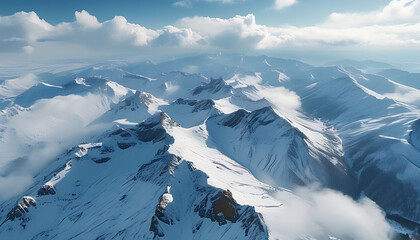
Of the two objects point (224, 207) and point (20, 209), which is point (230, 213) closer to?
point (224, 207)

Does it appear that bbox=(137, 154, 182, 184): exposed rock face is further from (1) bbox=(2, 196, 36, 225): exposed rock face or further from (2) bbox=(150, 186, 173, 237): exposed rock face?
(1) bbox=(2, 196, 36, 225): exposed rock face

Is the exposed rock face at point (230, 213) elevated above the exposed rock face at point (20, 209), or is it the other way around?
the exposed rock face at point (230, 213)

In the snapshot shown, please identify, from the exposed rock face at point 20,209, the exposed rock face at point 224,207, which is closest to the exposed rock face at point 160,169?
the exposed rock face at point 224,207

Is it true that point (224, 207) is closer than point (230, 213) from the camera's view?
No

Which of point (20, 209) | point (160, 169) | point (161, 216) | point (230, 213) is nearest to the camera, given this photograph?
point (230, 213)

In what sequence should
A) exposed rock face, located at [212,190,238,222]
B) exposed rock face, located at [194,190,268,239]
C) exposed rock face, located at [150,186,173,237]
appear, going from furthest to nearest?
1. exposed rock face, located at [212,190,238,222]
2. exposed rock face, located at [150,186,173,237]
3. exposed rock face, located at [194,190,268,239]

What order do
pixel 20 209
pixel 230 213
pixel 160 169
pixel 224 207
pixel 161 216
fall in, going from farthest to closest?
pixel 160 169, pixel 20 209, pixel 161 216, pixel 224 207, pixel 230 213

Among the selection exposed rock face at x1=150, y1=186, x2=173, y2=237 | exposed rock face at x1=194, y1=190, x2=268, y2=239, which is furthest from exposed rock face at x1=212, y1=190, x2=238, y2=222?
exposed rock face at x1=150, y1=186, x2=173, y2=237

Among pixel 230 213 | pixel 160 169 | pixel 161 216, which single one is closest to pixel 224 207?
pixel 230 213

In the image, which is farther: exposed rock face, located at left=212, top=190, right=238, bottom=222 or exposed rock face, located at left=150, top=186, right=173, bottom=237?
exposed rock face, located at left=212, top=190, right=238, bottom=222

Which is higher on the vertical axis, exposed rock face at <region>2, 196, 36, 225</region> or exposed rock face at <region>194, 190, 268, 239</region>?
exposed rock face at <region>194, 190, 268, 239</region>

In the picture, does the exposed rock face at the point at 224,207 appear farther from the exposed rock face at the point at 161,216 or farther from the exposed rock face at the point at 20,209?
the exposed rock face at the point at 20,209

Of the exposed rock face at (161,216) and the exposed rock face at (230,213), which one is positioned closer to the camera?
the exposed rock face at (230,213)
